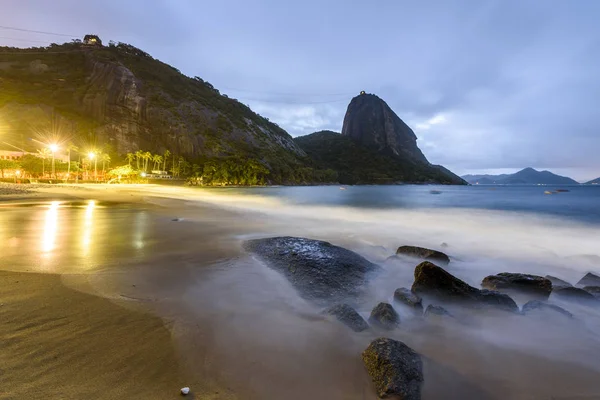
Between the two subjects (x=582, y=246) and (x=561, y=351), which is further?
(x=582, y=246)

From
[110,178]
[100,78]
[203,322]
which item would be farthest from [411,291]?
[100,78]

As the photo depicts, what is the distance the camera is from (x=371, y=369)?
12.2 feet

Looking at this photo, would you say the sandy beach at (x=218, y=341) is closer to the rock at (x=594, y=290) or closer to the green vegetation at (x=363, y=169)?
the rock at (x=594, y=290)

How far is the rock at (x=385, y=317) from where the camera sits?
5184 millimetres

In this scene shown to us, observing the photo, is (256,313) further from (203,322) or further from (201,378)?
(201,378)

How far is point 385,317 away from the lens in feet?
17.4

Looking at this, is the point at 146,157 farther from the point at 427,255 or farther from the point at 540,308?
the point at 540,308

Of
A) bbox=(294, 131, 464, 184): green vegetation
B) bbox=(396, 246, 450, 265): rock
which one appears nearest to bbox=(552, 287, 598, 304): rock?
bbox=(396, 246, 450, 265): rock

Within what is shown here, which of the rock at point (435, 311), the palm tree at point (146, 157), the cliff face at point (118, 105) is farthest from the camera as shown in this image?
the cliff face at point (118, 105)

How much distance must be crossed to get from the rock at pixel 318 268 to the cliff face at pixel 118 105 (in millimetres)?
108863

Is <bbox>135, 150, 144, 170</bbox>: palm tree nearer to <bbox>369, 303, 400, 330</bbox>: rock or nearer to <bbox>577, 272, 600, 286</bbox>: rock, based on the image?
<bbox>369, 303, 400, 330</bbox>: rock

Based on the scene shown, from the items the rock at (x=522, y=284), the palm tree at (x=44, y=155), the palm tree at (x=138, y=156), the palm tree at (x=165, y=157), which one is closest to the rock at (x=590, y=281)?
the rock at (x=522, y=284)

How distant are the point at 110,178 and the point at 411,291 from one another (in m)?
85.3

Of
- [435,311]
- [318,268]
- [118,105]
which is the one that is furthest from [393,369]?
[118,105]
